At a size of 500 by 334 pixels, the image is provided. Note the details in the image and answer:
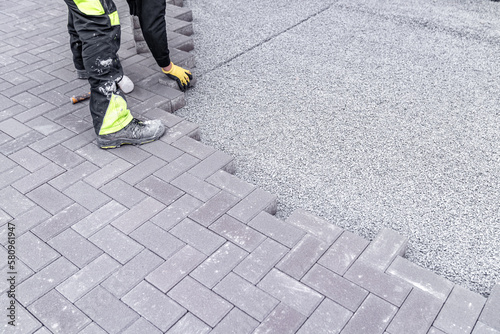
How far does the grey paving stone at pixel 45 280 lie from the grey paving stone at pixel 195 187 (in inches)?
30.4

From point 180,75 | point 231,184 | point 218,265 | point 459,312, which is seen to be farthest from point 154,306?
point 180,75

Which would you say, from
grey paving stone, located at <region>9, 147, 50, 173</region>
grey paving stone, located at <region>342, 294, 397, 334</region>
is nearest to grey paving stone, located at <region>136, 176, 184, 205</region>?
grey paving stone, located at <region>9, 147, 50, 173</region>

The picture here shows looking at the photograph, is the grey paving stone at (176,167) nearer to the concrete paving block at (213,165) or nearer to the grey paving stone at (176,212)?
the concrete paving block at (213,165)

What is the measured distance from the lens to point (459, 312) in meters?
2.05

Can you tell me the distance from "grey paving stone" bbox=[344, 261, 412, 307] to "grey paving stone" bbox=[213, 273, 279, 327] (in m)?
0.43

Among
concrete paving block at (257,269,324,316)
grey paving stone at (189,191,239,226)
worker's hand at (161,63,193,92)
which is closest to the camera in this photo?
concrete paving block at (257,269,324,316)

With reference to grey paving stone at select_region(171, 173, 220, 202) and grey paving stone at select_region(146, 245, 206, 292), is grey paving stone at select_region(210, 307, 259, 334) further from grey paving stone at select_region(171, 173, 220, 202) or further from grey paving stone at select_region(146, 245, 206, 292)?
grey paving stone at select_region(171, 173, 220, 202)

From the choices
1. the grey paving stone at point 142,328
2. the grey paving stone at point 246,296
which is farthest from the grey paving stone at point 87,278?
the grey paving stone at point 246,296

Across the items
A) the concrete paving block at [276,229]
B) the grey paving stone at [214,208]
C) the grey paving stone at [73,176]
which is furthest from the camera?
the grey paving stone at [73,176]

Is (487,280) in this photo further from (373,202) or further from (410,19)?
(410,19)

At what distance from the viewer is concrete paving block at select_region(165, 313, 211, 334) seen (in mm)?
1969

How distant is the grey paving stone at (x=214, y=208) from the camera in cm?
252

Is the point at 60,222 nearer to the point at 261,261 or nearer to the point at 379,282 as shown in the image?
the point at 261,261

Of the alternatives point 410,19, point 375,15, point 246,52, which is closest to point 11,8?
point 246,52
